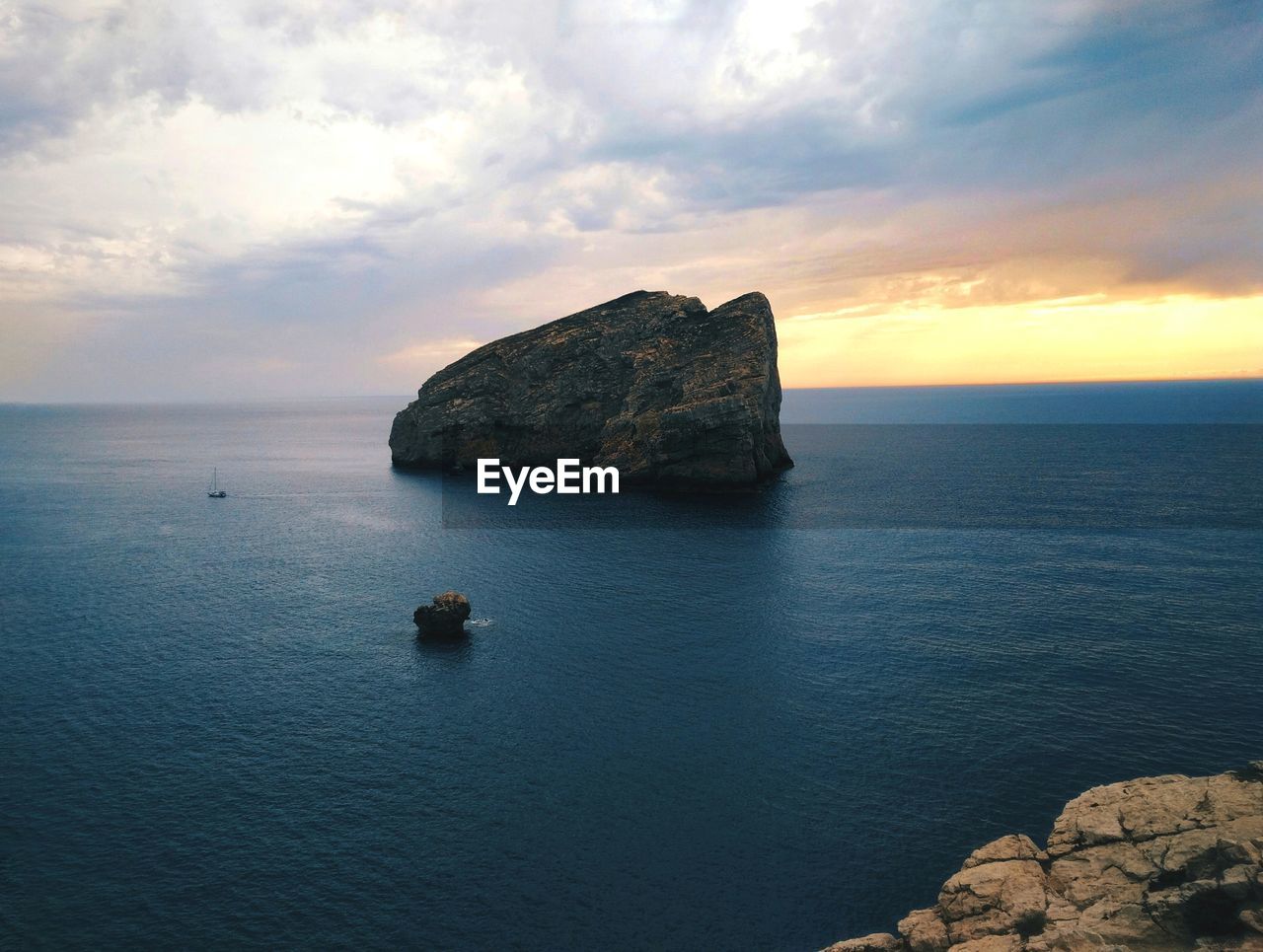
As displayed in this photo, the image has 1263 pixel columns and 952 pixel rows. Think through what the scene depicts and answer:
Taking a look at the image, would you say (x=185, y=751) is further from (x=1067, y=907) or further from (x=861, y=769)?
(x=1067, y=907)

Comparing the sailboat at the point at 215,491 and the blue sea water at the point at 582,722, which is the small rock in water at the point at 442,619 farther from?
the sailboat at the point at 215,491

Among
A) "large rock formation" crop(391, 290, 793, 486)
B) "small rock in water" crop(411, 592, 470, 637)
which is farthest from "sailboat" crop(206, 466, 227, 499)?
"small rock in water" crop(411, 592, 470, 637)

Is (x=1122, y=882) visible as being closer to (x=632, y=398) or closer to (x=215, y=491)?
(x=632, y=398)

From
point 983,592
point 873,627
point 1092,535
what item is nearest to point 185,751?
point 873,627

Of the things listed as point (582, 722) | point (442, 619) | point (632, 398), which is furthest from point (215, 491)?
point (582, 722)

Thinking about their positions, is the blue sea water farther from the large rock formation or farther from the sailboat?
the sailboat

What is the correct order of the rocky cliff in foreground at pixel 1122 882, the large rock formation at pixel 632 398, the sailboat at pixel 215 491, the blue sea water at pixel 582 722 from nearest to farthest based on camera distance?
the rocky cliff in foreground at pixel 1122 882 → the blue sea water at pixel 582 722 → the large rock formation at pixel 632 398 → the sailboat at pixel 215 491

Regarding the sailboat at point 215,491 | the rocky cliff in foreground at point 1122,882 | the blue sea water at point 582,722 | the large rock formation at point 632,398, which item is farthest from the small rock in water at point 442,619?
the sailboat at point 215,491
